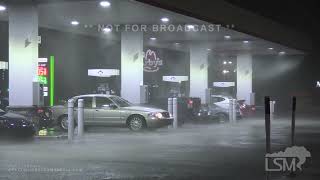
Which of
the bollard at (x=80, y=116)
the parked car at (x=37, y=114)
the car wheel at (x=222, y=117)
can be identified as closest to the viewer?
the bollard at (x=80, y=116)

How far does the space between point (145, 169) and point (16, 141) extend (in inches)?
309

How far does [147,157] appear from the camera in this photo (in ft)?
47.4

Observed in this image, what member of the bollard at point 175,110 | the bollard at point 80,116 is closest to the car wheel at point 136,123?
the bollard at point 175,110

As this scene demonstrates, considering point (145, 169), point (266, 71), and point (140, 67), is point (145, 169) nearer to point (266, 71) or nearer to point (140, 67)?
point (140, 67)

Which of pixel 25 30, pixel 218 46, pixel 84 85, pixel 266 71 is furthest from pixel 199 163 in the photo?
pixel 266 71

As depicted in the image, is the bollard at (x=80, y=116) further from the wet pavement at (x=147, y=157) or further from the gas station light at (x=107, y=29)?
the gas station light at (x=107, y=29)

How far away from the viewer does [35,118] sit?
70.8 feet

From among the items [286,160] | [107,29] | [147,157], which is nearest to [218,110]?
[107,29]

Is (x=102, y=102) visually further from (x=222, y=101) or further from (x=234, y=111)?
(x=222, y=101)

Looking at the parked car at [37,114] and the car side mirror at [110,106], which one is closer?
the parked car at [37,114]

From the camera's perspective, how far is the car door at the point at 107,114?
23453 millimetres

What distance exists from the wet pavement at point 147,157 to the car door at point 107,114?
2.08 meters

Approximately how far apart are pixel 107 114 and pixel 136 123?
3.97ft

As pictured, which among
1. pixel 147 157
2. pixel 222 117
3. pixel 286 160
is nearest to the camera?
pixel 286 160
